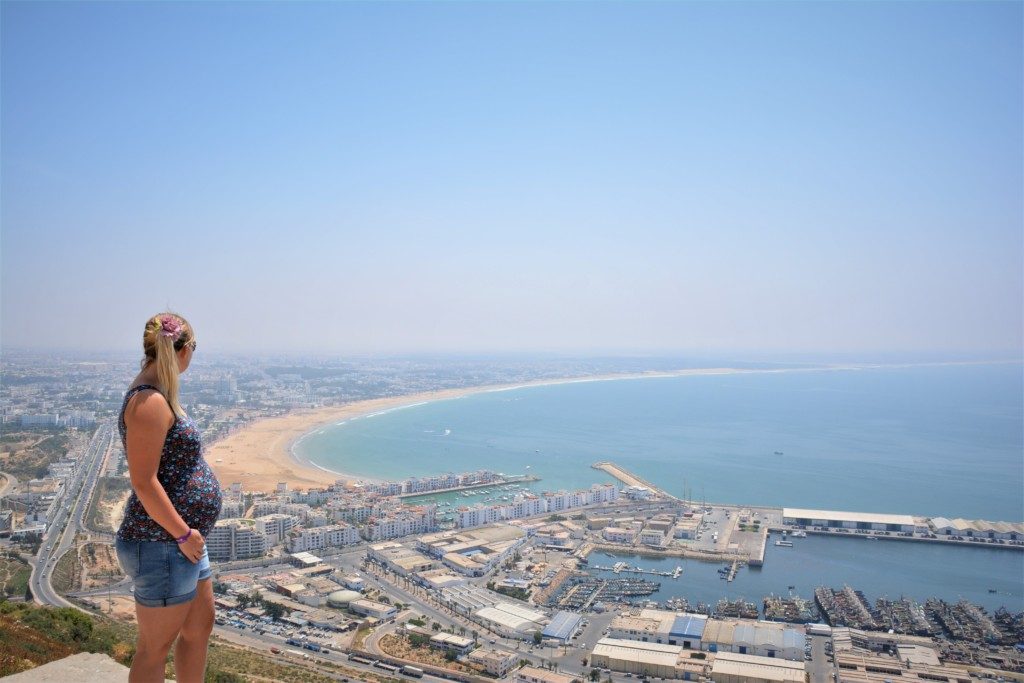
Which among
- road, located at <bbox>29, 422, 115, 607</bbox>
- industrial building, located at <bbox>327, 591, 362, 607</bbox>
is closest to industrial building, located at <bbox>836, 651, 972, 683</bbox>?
industrial building, located at <bbox>327, 591, 362, 607</bbox>

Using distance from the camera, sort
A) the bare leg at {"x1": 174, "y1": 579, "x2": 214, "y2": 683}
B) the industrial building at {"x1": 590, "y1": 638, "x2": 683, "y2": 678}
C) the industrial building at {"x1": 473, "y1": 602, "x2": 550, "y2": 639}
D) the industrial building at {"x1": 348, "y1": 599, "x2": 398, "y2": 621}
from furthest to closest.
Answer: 1. the industrial building at {"x1": 348, "y1": 599, "x2": 398, "y2": 621}
2. the industrial building at {"x1": 473, "y1": 602, "x2": 550, "y2": 639}
3. the industrial building at {"x1": 590, "y1": 638, "x2": 683, "y2": 678}
4. the bare leg at {"x1": 174, "y1": 579, "x2": 214, "y2": 683}

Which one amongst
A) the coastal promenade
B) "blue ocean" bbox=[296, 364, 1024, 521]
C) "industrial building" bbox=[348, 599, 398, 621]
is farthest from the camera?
"blue ocean" bbox=[296, 364, 1024, 521]

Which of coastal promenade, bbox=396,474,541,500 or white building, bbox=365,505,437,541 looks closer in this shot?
white building, bbox=365,505,437,541

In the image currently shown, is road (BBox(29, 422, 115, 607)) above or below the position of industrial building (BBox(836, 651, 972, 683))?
above

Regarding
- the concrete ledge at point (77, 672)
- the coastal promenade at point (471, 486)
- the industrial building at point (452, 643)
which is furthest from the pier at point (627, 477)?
the concrete ledge at point (77, 672)

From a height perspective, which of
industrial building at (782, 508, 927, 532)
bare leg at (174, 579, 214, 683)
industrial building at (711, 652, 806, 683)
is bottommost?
industrial building at (711, 652, 806, 683)

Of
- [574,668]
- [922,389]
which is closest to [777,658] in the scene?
[574,668]

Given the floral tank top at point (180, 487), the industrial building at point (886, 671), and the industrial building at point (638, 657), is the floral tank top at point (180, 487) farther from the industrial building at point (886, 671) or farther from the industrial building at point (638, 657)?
the industrial building at point (886, 671)

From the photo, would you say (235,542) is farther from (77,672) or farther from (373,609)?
(77,672)

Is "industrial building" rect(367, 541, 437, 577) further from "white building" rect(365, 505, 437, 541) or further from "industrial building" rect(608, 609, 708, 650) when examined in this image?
"industrial building" rect(608, 609, 708, 650)

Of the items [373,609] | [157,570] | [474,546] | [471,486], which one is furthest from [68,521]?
[157,570]
